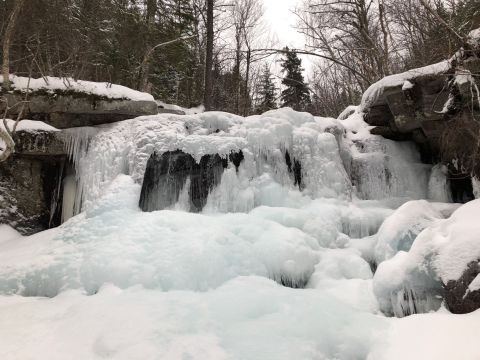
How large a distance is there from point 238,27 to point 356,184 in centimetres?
1233

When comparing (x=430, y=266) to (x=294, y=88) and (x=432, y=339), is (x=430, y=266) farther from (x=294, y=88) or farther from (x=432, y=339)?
(x=294, y=88)

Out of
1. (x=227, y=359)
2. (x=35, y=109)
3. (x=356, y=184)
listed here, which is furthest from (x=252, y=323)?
(x=35, y=109)

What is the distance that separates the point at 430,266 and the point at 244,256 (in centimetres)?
183

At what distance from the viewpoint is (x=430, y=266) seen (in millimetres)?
2936

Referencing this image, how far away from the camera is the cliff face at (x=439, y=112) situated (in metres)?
4.80

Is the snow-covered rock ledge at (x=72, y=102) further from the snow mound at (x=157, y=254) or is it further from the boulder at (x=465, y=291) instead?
the boulder at (x=465, y=291)

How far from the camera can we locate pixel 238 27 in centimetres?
1612

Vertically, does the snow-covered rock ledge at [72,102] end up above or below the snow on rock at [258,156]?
above

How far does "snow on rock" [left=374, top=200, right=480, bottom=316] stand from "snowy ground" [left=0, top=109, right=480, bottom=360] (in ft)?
0.06

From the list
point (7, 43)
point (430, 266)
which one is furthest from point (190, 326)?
point (7, 43)

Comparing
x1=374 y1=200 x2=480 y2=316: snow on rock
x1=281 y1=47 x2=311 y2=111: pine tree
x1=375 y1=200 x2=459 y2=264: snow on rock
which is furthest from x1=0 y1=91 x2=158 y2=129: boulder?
x1=281 y1=47 x2=311 y2=111: pine tree

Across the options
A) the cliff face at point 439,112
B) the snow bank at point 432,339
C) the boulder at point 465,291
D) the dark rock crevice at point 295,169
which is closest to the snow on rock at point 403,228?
the boulder at point 465,291

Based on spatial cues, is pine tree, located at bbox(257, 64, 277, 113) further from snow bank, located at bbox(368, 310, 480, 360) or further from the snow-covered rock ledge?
snow bank, located at bbox(368, 310, 480, 360)

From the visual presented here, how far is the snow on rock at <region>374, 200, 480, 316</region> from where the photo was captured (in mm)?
2779
